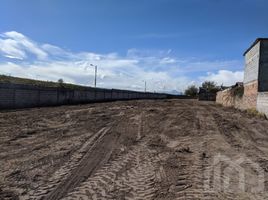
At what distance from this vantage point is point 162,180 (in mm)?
7781

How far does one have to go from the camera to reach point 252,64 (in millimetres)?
30312

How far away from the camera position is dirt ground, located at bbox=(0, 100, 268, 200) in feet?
22.9

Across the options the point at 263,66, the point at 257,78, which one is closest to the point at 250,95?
the point at 257,78

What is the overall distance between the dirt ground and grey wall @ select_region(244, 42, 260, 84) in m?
13.9

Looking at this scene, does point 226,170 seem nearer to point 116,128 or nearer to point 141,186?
point 141,186

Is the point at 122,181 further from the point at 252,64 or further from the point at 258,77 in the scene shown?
the point at 252,64

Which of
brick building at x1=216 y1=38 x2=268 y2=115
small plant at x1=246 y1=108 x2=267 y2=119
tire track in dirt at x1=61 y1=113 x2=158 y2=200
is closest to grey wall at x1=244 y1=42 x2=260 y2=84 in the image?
brick building at x1=216 y1=38 x2=268 y2=115

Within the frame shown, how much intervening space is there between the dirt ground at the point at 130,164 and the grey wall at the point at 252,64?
13.9 m

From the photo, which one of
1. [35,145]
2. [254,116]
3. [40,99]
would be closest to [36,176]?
[35,145]

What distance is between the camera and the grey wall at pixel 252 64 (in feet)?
92.5

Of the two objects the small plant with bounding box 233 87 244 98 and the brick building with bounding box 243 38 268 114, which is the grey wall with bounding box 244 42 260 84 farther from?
the small plant with bounding box 233 87 244 98

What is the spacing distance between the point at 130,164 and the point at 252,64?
77.8 feet

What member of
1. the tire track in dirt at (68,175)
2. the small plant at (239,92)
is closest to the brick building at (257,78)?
the small plant at (239,92)

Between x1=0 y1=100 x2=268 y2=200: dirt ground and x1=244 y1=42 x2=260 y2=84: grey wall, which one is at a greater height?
x1=244 y1=42 x2=260 y2=84: grey wall
